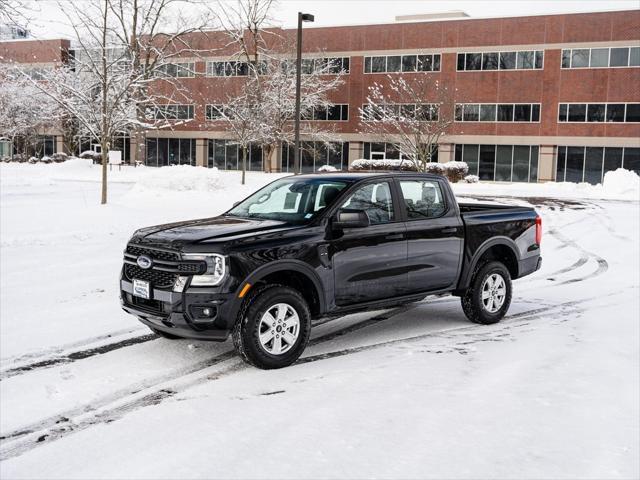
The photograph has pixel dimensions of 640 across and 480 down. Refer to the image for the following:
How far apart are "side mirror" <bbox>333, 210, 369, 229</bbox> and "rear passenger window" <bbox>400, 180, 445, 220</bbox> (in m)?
1.00

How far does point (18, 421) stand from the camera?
16.3ft

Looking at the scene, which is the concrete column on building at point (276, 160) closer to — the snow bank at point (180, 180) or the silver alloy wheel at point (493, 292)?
the snow bank at point (180, 180)

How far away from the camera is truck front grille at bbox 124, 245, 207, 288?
5.96 metres

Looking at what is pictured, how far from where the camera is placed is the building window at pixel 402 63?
49.9 meters

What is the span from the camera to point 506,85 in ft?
157

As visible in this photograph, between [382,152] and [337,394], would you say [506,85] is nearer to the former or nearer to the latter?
[382,152]

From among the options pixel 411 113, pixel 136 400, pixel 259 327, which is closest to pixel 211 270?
pixel 259 327

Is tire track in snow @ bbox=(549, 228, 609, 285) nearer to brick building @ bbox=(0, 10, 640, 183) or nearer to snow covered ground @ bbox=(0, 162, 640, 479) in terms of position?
snow covered ground @ bbox=(0, 162, 640, 479)

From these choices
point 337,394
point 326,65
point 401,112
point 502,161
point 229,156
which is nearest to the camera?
point 337,394

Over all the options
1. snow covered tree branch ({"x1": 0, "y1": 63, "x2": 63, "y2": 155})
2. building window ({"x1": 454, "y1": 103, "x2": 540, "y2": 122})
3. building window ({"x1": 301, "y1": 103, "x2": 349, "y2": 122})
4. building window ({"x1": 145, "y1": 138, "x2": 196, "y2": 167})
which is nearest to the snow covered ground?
building window ({"x1": 454, "y1": 103, "x2": 540, "y2": 122})

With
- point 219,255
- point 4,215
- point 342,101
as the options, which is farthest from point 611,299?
point 342,101

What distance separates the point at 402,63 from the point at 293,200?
45.8 meters

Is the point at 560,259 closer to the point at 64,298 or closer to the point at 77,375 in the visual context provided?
the point at 64,298

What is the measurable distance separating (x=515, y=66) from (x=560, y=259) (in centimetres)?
3687
